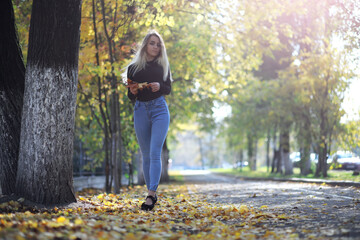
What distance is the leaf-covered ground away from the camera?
128 inches

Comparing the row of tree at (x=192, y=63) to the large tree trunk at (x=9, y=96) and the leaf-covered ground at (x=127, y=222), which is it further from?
the leaf-covered ground at (x=127, y=222)

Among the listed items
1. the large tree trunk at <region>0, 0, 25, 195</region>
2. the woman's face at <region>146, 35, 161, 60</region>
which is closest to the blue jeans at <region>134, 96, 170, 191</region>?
the woman's face at <region>146, 35, 161, 60</region>

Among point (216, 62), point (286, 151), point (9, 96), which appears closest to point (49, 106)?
point (9, 96)

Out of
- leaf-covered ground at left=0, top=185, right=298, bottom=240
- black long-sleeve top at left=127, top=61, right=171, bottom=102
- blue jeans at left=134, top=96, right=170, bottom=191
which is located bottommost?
leaf-covered ground at left=0, top=185, right=298, bottom=240

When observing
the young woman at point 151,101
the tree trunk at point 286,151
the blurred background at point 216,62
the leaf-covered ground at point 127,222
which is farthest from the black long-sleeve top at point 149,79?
the tree trunk at point 286,151

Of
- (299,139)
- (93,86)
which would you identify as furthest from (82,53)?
(299,139)

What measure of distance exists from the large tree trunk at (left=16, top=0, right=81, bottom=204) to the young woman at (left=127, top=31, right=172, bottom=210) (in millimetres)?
852

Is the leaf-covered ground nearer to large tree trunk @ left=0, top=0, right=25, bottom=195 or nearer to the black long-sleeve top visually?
large tree trunk @ left=0, top=0, right=25, bottom=195

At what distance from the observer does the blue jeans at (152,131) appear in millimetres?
5254

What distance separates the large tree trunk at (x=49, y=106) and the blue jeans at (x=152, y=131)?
909 millimetres

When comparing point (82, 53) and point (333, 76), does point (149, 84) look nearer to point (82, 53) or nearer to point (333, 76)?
point (82, 53)

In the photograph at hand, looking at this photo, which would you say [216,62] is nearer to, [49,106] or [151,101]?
[151,101]

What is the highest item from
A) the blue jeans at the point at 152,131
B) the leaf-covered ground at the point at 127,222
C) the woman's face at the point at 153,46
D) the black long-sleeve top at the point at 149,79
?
the woman's face at the point at 153,46

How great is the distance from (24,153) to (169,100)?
10.2 meters
